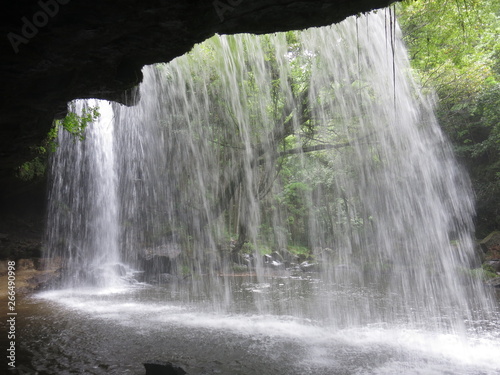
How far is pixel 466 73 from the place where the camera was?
43.6 feet

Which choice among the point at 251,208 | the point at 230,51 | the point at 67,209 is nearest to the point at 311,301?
the point at 251,208

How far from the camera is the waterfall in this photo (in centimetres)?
1152

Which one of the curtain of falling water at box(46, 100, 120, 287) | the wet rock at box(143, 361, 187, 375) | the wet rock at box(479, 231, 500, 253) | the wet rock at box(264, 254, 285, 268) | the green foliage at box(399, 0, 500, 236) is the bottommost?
the wet rock at box(143, 361, 187, 375)

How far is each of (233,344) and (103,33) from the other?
507 centimetres

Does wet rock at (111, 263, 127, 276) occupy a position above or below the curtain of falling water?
below

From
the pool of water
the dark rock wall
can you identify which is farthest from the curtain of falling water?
the dark rock wall

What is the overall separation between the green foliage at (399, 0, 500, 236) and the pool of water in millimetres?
7069

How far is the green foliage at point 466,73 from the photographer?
11062mm

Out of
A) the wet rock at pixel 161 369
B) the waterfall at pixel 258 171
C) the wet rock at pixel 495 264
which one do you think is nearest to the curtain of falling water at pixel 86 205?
the waterfall at pixel 258 171

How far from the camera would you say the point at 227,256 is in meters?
17.6

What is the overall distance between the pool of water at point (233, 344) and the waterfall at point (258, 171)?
1202mm

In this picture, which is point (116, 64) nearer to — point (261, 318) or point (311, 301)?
point (261, 318)

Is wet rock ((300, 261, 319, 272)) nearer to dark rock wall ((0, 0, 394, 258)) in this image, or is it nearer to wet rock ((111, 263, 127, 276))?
wet rock ((111, 263, 127, 276))

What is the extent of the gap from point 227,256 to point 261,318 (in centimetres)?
1034
